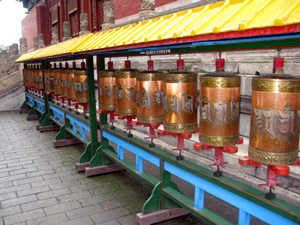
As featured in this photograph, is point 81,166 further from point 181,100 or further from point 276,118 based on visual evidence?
point 276,118

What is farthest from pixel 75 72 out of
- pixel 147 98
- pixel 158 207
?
pixel 158 207

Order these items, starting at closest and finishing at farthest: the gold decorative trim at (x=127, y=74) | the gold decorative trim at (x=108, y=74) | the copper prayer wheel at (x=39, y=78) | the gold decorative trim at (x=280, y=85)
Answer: the gold decorative trim at (x=280, y=85)
the gold decorative trim at (x=127, y=74)
the gold decorative trim at (x=108, y=74)
the copper prayer wheel at (x=39, y=78)

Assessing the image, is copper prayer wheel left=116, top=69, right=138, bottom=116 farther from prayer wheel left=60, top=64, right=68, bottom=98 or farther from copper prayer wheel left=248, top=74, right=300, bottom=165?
prayer wheel left=60, top=64, right=68, bottom=98

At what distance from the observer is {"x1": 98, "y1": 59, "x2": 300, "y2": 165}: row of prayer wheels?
76.3 inches

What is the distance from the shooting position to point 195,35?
2.08 meters

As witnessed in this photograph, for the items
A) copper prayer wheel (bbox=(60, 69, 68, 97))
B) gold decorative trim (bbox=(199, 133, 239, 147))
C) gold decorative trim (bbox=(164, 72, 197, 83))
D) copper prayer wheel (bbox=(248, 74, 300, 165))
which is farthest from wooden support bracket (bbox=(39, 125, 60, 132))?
copper prayer wheel (bbox=(248, 74, 300, 165))

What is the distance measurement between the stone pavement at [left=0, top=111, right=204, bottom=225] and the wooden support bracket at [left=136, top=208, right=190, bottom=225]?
78 mm

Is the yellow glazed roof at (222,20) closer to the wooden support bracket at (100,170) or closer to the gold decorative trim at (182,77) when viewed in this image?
the gold decorative trim at (182,77)

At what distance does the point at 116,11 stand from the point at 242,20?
8.49 meters

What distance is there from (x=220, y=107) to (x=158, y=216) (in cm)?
193

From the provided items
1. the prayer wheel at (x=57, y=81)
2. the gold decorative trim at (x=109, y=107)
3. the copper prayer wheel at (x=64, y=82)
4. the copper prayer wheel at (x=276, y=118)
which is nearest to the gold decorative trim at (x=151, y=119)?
the gold decorative trim at (x=109, y=107)

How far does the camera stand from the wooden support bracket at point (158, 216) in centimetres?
347

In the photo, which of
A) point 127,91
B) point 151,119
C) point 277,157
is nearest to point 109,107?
point 127,91

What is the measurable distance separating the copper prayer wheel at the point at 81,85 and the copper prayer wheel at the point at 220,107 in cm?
318
